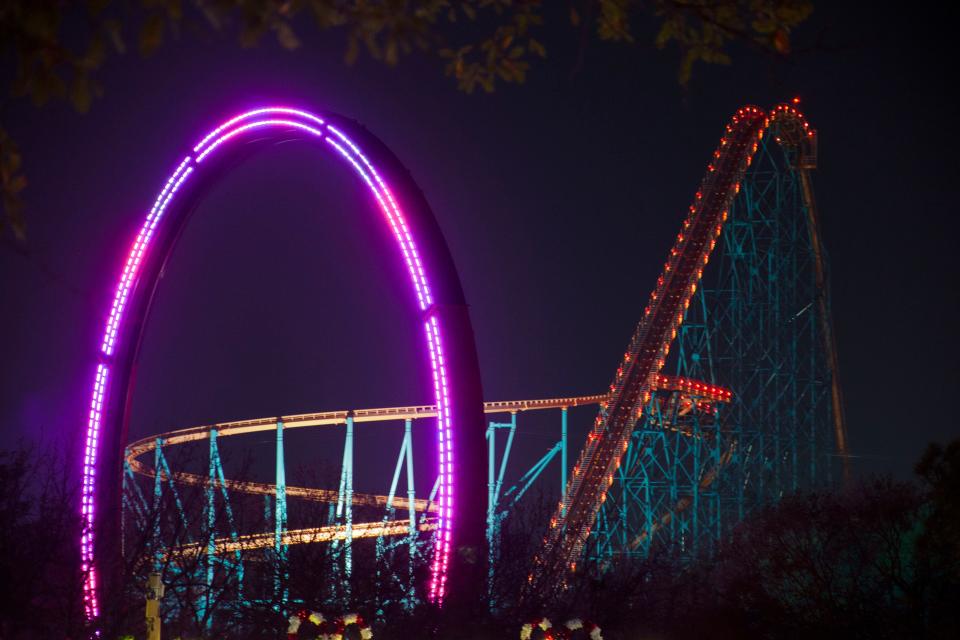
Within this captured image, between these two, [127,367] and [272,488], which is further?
[272,488]

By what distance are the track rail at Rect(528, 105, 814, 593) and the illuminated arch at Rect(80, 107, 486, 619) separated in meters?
11.0

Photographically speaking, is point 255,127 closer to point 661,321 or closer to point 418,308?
point 418,308

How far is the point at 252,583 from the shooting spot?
64.8ft

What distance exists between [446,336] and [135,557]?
6.82 m

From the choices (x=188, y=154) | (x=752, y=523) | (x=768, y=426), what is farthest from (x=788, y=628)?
(x=188, y=154)

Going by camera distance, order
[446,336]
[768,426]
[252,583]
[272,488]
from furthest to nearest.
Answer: [272,488] → [768,426] → [252,583] → [446,336]

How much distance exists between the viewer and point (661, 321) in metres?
26.5

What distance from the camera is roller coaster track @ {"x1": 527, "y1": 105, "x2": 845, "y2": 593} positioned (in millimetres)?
25219

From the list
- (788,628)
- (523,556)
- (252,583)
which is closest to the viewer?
(523,556)

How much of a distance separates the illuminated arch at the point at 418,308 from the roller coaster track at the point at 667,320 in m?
11.0

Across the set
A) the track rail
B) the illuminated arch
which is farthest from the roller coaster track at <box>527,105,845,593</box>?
the illuminated arch

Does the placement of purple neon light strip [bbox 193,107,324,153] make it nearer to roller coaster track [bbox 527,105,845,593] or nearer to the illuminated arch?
the illuminated arch

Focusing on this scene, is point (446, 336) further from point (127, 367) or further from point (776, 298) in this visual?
Result: point (776, 298)

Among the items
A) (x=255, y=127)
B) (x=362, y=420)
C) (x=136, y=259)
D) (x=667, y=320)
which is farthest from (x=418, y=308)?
(x=362, y=420)
